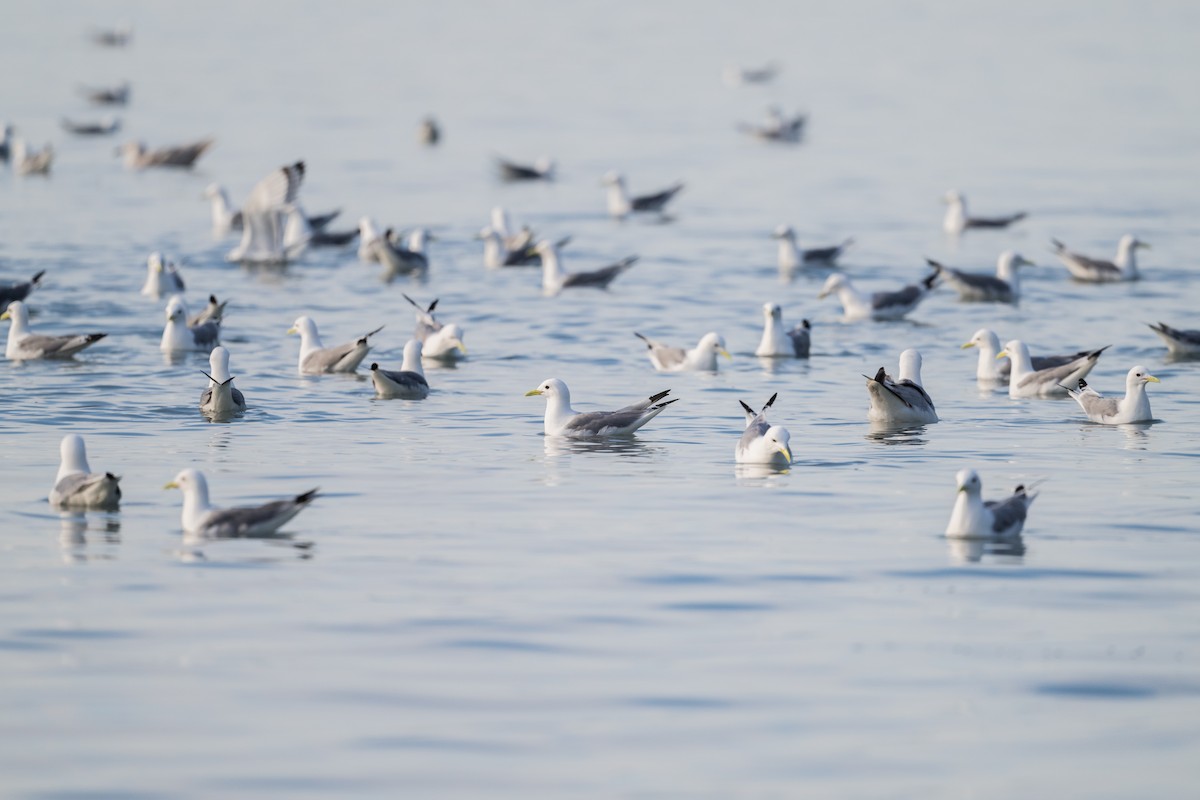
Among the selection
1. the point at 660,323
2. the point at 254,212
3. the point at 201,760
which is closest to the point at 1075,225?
the point at 660,323

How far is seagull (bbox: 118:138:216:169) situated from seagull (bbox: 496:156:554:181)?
7401 mm

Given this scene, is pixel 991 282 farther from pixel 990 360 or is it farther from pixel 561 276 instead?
pixel 990 360

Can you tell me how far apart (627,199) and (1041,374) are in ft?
70.4

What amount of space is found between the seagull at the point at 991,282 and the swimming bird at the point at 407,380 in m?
11.1

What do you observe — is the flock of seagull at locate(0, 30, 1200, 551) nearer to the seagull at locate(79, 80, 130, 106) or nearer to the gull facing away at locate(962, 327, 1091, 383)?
the gull facing away at locate(962, 327, 1091, 383)

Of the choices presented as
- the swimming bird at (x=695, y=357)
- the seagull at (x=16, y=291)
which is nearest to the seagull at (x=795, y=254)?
the swimming bird at (x=695, y=357)

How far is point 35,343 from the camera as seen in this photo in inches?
919

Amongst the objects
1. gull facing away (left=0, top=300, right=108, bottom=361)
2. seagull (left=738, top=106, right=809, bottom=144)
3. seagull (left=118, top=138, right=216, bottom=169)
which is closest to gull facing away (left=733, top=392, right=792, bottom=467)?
gull facing away (left=0, top=300, right=108, bottom=361)

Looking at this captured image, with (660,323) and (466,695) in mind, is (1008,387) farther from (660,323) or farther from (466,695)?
(466,695)

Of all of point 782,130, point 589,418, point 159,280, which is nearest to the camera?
point 589,418

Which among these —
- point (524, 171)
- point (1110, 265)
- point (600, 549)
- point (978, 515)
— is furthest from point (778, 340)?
point (524, 171)

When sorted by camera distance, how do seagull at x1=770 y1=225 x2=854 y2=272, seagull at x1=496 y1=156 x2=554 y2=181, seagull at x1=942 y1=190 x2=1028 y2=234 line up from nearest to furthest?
seagull at x1=770 y1=225 x2=854 y2=272 < seagull at x1=942 y1=190 x2=1028 y2=234 < seagull at x1=496 y1=156 x2=554 y2=181

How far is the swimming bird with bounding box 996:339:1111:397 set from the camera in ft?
69.9

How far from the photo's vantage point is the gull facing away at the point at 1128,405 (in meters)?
19.4
